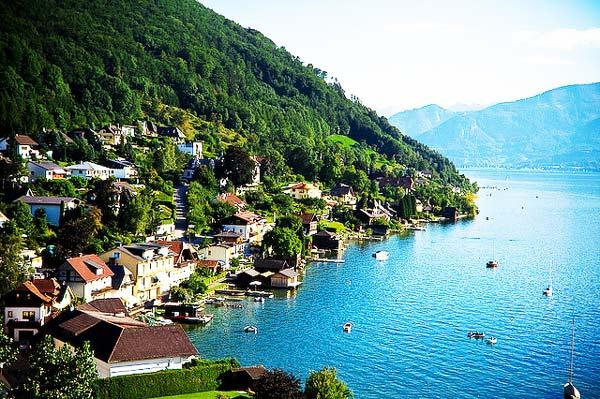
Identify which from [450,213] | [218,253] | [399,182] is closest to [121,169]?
[218,253]

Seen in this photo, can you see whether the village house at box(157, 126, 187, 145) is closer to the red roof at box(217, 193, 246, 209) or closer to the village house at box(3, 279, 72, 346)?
the red roof at box(217, 193, 246, 209)

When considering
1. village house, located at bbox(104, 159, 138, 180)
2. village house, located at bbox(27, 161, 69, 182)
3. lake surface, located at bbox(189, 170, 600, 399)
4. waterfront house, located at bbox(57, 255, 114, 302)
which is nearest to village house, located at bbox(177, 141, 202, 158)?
village house, located at bbox(104, 159, 138, 180)

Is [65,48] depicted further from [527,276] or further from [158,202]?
[527,276]

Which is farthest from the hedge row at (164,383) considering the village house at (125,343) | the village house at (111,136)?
the village house at (111,136)

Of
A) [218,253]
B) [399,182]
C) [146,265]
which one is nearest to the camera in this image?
[146,265]

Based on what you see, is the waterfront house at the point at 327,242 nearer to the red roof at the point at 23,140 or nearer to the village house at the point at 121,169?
the village house at the point at 121,169

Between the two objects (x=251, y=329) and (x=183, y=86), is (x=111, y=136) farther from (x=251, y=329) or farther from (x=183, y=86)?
(x=251, y=329)
